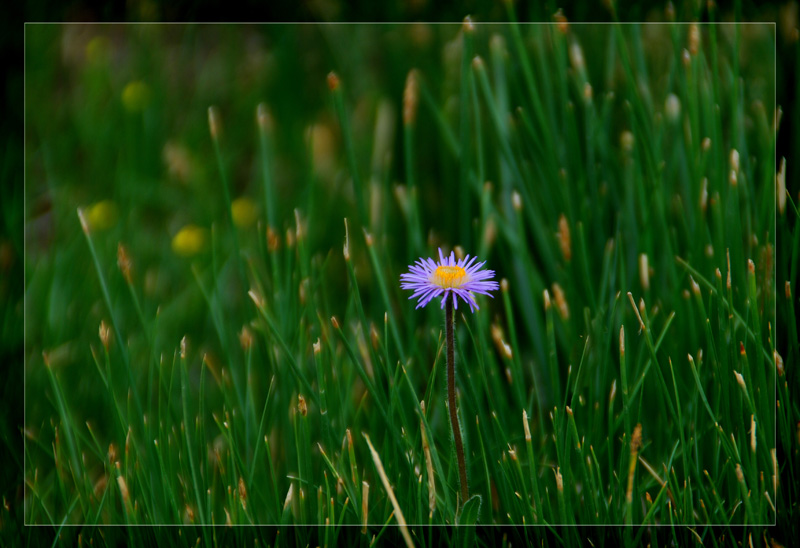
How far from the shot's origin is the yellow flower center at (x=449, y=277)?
0.77 meters

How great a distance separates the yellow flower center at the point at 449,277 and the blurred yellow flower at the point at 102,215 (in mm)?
1011

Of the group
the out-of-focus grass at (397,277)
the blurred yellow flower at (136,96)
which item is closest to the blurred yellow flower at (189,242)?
the out-of-focus grass at (397,277)

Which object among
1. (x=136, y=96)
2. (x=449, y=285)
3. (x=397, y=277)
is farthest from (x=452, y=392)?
(x=136, y=96)

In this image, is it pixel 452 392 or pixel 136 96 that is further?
pixel 136 96

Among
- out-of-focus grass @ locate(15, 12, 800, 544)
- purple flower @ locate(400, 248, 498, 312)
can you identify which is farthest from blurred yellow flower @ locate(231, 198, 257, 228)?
purple flower @ locate(400, 248, 498, 312)

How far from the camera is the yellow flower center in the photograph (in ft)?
2.54

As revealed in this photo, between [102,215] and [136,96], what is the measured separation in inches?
12.6

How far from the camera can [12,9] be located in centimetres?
140

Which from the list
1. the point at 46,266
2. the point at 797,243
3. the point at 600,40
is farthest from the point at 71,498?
the point at 600,40

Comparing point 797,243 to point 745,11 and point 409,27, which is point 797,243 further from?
point 409,27

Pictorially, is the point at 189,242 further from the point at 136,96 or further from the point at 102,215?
the point at 136,96

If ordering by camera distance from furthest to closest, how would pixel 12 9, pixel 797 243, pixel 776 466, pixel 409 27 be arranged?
pixel 409 27 < pixel 12 9 < pixel 797 243 < pixel 776 466

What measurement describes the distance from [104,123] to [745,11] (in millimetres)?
1359

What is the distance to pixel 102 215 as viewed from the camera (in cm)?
159
